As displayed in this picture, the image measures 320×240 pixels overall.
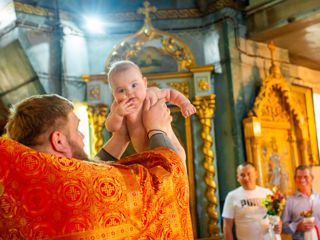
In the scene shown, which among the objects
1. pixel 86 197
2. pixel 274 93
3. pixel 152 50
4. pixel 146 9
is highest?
pixel 146 9

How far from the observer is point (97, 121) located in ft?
19.5

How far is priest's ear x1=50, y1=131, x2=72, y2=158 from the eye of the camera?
1.43 meters

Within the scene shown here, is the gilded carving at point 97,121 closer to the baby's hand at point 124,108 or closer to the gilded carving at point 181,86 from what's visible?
the gilded carving at point 181,86

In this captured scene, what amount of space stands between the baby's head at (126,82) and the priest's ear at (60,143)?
69 cm

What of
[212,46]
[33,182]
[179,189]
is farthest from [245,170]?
[33,182]

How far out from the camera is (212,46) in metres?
6.32

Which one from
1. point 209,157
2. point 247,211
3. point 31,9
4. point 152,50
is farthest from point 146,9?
point 247,211

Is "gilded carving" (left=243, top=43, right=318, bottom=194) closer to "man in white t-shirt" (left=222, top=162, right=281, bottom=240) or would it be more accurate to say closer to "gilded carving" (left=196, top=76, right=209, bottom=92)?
"gilded carving" (left=196, top=76, right=209, bottom=92)

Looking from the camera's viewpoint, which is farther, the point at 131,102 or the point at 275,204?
the point at 275,204

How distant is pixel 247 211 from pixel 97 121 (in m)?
2.63

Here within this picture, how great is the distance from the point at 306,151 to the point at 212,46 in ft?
7.66

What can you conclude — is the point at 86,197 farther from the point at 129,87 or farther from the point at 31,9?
the point at 31,9

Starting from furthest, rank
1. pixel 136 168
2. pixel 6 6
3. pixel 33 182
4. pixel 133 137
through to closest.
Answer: pixel 6 6 → pixel 133 137 → pixel 136 168 → pixel 33 182

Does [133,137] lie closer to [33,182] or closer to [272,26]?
[33,182]
